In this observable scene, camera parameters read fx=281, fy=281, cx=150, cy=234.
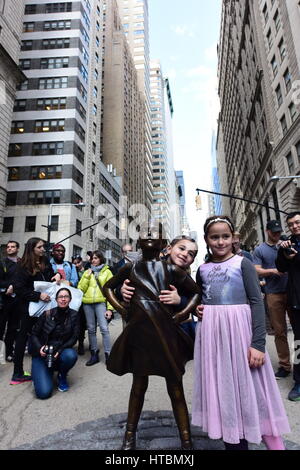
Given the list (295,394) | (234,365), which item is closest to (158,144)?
(295,394)

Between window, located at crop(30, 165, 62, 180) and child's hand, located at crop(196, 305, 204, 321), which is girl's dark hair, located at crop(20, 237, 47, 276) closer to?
child's hand, located at crop(196, 305, 204, 321)

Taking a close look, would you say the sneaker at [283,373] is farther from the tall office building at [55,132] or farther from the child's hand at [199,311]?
the tall office building at [55,132]

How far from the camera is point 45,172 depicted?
3503cm

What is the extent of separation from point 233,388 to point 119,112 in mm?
68128

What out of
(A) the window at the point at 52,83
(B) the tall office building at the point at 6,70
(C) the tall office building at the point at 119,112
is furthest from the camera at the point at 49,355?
(C) the tall office building at the point at 119,112

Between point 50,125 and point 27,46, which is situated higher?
point 27,46

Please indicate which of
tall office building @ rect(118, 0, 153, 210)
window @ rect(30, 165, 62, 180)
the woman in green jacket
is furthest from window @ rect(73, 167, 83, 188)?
tall office building @ rect(118, 0, 153, 210)

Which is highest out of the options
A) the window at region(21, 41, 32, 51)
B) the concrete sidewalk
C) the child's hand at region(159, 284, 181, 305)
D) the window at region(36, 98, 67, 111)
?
the window at region(21, 41, 32, 51)

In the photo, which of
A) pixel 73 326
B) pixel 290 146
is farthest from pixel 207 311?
pixel 290 146

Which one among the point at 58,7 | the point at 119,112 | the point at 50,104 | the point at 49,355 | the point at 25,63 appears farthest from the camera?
the point at 119,112

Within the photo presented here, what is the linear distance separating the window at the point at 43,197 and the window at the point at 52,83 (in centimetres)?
1465

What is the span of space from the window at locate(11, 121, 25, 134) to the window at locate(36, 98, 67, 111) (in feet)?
10.4

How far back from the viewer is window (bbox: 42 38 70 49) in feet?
126

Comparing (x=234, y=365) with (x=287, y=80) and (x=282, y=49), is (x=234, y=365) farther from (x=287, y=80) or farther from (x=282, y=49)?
(x=282, y=49)
